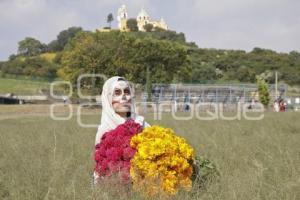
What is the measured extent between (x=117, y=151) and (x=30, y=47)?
479 ft

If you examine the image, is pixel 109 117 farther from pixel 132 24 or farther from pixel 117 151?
pixel 132 24

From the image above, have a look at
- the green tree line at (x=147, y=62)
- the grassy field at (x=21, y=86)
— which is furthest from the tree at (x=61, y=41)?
the grassy field at (x=21, y=86)

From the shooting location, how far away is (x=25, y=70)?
4156 inches

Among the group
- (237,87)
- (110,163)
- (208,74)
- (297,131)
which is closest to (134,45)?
(237,87)

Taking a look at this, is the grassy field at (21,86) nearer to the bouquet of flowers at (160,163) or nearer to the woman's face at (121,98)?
the woman's face at (121,98)

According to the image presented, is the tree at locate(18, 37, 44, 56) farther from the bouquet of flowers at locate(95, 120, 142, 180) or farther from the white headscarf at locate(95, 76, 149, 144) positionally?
the bouquet of flowers at locate(95, 120, 142, 180)

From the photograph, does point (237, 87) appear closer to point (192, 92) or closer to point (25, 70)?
point (192, 92)

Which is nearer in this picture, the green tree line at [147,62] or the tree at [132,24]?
the green tree line at [147,62]

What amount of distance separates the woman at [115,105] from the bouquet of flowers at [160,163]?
65 centimetres

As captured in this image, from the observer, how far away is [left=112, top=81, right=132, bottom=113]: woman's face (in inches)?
211

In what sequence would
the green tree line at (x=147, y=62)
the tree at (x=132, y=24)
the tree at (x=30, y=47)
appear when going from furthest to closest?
the tree at (x=132, y=24), the tree at (x=30, y=47), the green tree line at (x=147, y=62)

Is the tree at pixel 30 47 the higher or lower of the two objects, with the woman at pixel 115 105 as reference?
higher

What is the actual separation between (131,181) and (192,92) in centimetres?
5580

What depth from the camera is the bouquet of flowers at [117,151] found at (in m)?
4.66
